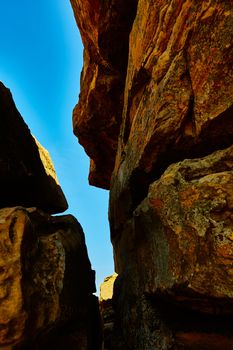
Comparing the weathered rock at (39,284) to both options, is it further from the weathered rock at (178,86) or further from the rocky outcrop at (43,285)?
the weathered rock at (178,86)

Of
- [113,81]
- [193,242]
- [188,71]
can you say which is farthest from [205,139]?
[113,81]

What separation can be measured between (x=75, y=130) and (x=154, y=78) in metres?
10.8

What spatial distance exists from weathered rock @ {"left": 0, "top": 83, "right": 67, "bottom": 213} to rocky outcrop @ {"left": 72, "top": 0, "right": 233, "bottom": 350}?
6.41 metres

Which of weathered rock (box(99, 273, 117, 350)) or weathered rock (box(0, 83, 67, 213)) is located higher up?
weathered rock (box(0, 83, 67, 213))

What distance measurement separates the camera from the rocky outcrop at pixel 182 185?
6.97m

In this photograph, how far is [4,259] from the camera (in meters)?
7.51

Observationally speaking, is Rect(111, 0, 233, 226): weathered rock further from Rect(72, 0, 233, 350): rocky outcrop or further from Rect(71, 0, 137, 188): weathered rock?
Rect(71, 0, 137, 188): weathered rock

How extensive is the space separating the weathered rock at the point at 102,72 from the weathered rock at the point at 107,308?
10.1 m

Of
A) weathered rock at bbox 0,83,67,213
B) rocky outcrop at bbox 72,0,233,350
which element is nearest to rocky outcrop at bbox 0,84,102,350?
rocky outcrop at bbox 72,0,233,350

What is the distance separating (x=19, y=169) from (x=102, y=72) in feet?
23.8

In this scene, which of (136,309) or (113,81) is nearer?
(136,309)

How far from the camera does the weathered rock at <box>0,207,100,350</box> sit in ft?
23.4

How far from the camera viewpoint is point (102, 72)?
1722 centimetres

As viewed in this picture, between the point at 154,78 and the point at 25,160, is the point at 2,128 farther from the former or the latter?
the point at 154,78
